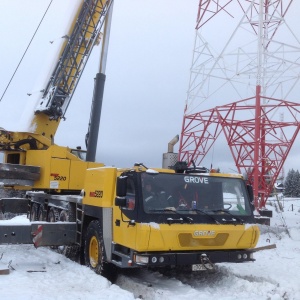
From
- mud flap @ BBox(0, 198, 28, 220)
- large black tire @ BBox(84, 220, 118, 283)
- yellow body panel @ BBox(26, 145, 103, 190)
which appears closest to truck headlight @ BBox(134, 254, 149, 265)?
large black tire @ BBox(84, 220, 118, 283)

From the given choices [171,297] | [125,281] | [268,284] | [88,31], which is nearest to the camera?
[171,297]

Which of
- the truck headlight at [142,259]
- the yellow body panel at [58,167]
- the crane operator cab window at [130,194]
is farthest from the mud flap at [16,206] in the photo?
the truck headlight at [142,259]

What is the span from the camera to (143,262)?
7.11 metres

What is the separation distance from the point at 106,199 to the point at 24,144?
189 inches

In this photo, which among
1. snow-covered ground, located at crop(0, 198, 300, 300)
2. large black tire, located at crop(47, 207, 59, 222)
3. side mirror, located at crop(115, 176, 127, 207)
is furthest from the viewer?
large black tire, located at crop(47, 207, 59, 222)

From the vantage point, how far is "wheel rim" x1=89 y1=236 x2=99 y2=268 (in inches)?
333

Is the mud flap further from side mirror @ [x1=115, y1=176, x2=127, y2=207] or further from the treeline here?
the treeline

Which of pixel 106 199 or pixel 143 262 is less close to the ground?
pixel 106 199

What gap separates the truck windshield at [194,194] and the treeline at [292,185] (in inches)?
2311

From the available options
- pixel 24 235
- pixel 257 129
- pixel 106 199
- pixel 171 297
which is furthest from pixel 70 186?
pixel 257 129

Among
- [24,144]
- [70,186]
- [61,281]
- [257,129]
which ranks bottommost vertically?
[61,281]

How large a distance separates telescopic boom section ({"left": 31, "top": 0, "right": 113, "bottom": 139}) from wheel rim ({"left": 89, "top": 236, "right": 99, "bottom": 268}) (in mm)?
4849

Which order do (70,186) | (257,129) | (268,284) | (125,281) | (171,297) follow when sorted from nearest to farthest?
(171,297), (268,284), (125,281), (70,186), (257,129)

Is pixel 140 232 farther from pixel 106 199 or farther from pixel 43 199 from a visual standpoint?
pixel 43 199
